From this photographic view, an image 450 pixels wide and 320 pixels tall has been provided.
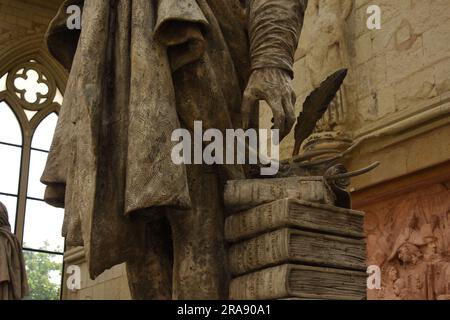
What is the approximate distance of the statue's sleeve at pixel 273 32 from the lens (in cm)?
245

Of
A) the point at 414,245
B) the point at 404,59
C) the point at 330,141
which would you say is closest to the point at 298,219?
the point at 414,245

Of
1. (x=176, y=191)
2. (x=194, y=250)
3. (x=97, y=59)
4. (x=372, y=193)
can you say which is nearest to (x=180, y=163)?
(x=176, y=191)

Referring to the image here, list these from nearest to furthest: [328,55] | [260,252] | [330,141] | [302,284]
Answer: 1. [302,284]
2. [260,252]
3. [330,141]
4. [328,55]

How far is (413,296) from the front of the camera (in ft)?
16.5

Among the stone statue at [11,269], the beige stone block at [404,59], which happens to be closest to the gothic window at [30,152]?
the stone statue at [11,269]

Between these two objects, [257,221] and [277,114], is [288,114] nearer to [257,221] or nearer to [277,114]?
[277,114]

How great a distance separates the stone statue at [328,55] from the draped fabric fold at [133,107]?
136 inches

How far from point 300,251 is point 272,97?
49 cm

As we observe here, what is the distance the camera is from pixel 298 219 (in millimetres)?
2104

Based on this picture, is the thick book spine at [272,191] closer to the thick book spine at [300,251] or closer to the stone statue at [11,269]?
the thick book spine at [300,251]

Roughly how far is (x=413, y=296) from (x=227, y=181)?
2.98 m

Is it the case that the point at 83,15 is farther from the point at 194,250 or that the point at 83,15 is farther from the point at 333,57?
the point at 333,57

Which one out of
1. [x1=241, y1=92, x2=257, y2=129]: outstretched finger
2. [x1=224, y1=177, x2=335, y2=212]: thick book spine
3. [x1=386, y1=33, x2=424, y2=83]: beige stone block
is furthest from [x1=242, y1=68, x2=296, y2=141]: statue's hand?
[x1=386, y1=33, x2=424, y2=83]: beige stone block

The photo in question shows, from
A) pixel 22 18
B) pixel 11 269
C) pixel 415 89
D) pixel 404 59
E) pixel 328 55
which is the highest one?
pixel 22 18
